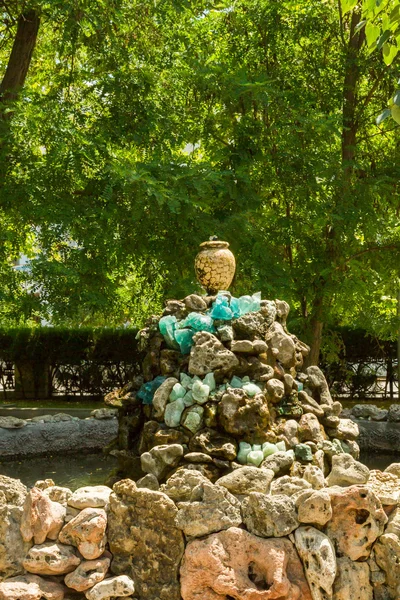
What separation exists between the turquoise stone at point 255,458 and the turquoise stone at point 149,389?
89 cm

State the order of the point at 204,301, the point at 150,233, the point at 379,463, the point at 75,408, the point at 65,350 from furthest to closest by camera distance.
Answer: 1. the point at 65,350
2. the point at 75,408
3. the point at 150,233
4. the point at 379,463
5. the point at 204,301

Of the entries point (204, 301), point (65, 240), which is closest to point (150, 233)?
point (65, 240)

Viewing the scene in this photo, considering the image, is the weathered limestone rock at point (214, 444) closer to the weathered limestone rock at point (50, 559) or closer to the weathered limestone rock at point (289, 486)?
the weathered limestone rock at point (289, 486)

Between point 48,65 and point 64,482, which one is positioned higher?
point 48,65

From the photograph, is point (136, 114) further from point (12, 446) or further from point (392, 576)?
point (392, 576)

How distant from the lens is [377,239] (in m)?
12.5

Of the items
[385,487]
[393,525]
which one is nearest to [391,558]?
[393,525]

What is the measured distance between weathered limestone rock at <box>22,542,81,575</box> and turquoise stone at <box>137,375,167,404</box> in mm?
1846

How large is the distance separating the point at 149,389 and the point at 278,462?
1.14 metres

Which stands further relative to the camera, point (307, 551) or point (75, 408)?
point (75, 408)

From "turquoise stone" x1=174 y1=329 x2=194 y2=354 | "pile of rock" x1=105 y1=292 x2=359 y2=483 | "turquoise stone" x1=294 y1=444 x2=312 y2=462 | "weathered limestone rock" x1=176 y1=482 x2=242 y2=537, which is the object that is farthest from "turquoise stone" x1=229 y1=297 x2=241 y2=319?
"weathered limestone rock" x1=176 y1=482 x2=242 y2=537

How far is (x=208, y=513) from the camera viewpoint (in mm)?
4770

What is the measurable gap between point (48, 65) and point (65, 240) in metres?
4.81

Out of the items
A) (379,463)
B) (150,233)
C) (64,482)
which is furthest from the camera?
(150,233)
